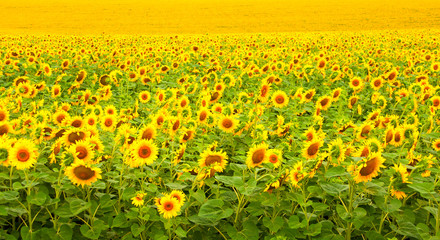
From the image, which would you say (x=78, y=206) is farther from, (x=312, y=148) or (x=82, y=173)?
(x=312, y=148)

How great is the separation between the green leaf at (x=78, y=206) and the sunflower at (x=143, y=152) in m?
0.47

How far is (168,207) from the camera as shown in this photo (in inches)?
89.6

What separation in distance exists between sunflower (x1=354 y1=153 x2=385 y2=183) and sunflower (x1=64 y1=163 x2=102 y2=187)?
173cm

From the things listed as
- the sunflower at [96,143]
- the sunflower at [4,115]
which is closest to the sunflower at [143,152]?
the sunflower at [96,143]

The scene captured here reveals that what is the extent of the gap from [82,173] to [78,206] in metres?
0.23

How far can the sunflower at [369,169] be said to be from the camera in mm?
2283

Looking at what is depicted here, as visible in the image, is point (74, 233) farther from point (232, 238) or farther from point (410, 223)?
point (410, 223)

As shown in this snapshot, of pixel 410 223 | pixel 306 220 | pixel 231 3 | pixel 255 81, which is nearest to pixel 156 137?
pixel 306 220

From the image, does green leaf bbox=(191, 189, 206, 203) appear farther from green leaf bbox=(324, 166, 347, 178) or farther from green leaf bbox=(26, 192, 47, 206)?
green leaf bbox=(26, 192, 47, 206)

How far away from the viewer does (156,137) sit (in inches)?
123

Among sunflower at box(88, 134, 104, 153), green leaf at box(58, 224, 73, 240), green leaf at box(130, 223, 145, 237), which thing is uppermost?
sunflower at box(88, 134, 104, 153)

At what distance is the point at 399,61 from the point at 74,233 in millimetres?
9849

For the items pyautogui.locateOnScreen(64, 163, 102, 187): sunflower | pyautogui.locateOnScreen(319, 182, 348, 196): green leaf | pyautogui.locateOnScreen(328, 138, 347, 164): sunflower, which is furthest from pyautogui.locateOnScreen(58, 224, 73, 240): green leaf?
pyautogui.locateOnScreen(328, 138, 347, 164): sunflower

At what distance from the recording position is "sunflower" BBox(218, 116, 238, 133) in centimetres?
361
